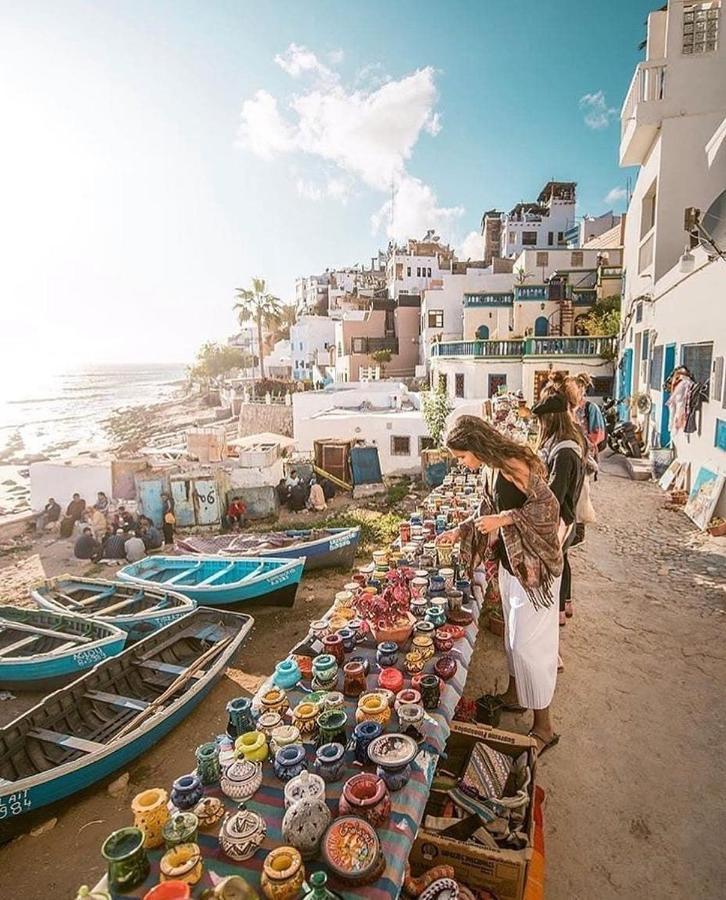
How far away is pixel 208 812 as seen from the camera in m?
2.47

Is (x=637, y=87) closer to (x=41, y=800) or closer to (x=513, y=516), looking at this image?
(x=513, y=516)

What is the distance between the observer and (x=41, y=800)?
500 centimetres

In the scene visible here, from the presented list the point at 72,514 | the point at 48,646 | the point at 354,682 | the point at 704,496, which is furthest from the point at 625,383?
the point at 72,514

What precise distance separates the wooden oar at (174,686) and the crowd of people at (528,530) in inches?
180

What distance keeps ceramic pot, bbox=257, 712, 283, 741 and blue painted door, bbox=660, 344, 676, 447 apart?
12.4 metres

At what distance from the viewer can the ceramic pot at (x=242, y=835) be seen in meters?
2.25

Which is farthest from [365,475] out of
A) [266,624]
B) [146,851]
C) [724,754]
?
→ [146,851]

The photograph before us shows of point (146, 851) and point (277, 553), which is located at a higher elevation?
point (146, 851)

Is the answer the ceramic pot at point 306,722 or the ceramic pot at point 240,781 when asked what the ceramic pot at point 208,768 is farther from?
the ceramic pot at point 306,722

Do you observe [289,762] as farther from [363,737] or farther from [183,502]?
[183,502]

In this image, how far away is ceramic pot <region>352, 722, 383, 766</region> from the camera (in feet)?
9.20

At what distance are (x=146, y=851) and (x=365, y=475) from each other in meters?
17.8

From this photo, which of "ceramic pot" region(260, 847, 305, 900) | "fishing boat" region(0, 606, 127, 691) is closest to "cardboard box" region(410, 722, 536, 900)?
"ceramic pot" region(260, 847, 305, 900)

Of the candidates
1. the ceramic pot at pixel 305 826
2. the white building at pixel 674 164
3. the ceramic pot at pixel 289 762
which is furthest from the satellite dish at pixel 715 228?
the ceramic pot at pixel 305 826
